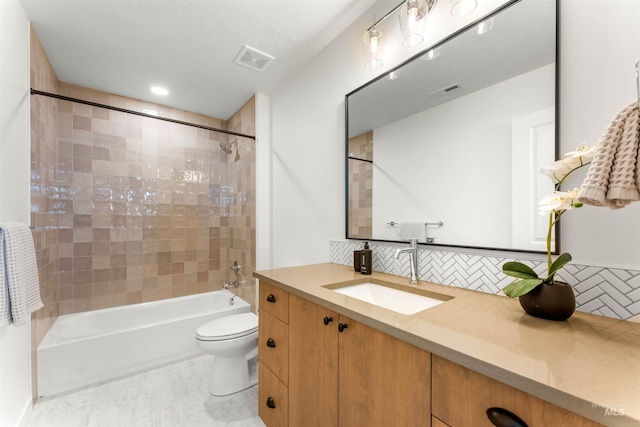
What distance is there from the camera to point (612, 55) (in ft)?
2.67

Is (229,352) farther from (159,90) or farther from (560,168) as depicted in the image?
(159,90)

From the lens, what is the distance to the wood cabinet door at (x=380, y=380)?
71cm

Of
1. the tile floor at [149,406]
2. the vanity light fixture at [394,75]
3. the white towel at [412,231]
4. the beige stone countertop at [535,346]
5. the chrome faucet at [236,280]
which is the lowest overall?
the tile floor at [149,406]

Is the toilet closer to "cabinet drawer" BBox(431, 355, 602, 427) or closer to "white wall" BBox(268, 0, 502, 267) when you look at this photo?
"white wall" BBox(268, 0, 502, 267)

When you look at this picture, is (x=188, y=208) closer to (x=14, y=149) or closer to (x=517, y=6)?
(x=14, y=149)

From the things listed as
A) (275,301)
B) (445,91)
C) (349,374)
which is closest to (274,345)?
(275,301)

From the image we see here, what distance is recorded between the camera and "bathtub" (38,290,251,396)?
1892mm

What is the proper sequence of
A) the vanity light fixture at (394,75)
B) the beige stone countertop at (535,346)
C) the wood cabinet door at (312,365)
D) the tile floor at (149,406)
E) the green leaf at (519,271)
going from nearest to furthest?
the beige stone countertop at (535,346) → the green leaf at (519,271) → the wood cabinet door at (312,365) → the vanity light fixture at (394,75) → the tile floor at (149,406)

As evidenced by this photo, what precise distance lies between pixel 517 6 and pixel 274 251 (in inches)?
88.8

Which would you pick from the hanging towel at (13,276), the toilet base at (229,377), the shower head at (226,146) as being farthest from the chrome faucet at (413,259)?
the shower head at (226,146)

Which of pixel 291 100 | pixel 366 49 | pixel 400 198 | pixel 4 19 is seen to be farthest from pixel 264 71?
pixel 400 198

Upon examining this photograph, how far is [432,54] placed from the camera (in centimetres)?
129

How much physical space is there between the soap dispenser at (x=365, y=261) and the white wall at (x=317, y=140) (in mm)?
318

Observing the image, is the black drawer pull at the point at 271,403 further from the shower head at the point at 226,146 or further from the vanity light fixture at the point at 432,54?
the shower head at the point at 226,146
